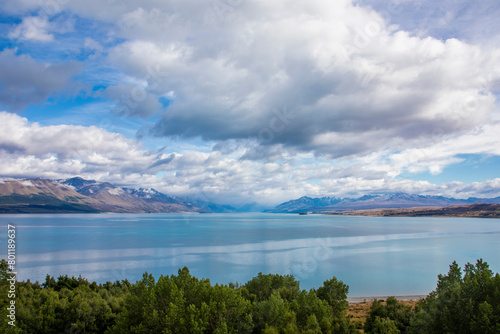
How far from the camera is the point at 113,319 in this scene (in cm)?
3481

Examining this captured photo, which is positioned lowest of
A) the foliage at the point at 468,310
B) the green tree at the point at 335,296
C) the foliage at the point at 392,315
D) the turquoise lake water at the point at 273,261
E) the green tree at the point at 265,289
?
the turquoise lake water at the point at 273,261

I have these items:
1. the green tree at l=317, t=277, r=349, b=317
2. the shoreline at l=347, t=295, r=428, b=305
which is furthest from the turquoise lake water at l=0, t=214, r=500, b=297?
the green tree at l=317, t=277, r=349, b=317

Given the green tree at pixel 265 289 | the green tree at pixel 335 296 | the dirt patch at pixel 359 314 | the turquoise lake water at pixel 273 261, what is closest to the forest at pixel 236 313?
the green tree at pixel 335 296

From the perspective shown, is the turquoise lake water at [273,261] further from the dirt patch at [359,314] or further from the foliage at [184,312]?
the foliage at [184,312]

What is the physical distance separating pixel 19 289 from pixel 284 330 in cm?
3823

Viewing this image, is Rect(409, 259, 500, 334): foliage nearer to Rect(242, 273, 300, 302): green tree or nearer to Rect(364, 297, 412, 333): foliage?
Rect(364, 297, 412, 333): foliage

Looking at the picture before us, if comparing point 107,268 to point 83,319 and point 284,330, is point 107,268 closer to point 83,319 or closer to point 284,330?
point 83,319

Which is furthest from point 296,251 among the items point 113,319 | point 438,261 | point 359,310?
point 113,319

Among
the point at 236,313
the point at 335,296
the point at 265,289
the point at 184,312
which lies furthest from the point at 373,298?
the point at 184,312

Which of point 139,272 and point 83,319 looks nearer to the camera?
point 83,319

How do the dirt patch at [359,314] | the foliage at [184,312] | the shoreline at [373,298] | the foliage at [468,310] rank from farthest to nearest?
the shoreline at [373,298]
the dirt patch at [359,314]
the foliage at [184,312]
the foliage at [468,310]

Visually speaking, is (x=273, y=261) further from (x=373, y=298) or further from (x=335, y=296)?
(x=335, y=296)

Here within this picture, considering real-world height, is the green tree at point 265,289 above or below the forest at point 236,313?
below

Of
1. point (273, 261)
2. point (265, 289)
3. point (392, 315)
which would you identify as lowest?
point (273, 261)
